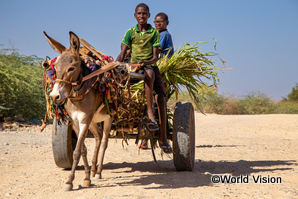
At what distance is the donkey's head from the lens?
12.1 ft

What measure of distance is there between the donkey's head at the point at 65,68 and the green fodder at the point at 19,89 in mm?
9816

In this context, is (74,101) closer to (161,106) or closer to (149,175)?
(161,106)

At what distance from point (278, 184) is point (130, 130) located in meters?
2.33

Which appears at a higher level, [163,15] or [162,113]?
[163,15]

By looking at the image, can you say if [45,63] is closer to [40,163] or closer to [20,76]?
[40,163]

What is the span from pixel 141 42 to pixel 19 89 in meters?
10.3

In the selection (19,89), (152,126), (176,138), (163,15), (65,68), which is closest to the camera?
(65,68)

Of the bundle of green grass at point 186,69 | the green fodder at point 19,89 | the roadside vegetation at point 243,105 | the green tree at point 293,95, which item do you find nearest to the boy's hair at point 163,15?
the bundle of green grass at point 186,69

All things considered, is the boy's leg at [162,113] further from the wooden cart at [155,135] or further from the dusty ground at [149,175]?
the dusty ground at [149,175]

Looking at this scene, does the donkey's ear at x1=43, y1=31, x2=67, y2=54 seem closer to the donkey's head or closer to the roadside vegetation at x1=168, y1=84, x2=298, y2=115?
the donkey's head

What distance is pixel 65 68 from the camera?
12.4ft

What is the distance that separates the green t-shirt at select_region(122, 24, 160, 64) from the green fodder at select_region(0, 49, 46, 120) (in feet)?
30.0

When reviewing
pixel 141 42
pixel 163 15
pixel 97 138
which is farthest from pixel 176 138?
pixel 163 15

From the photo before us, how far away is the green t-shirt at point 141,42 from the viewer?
4.99 m
